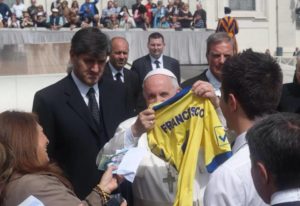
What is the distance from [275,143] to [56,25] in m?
23.6

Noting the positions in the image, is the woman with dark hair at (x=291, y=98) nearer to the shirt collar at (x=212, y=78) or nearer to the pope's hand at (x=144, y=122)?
the shirt collar at (x=212, y=78)

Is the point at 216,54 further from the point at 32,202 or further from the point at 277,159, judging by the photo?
the point at 277,159

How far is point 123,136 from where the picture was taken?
383 centimetres

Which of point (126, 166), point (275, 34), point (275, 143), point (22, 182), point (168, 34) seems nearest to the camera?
point (275, 143)

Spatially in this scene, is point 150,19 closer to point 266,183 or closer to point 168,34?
point 168,34

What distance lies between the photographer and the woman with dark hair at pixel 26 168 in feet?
9.38

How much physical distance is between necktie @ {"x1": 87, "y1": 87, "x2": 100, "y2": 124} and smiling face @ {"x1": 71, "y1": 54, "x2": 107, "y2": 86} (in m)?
0.10

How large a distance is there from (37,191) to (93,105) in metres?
1.65

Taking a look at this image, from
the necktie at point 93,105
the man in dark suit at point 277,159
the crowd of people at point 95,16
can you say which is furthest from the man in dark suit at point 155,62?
the crowd of people at point 95,16

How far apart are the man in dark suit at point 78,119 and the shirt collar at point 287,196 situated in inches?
94.2

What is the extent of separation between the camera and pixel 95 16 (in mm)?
26469

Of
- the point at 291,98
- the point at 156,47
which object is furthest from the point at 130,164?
the point at 156,47

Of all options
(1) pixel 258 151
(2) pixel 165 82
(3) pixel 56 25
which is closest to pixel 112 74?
(2) pixel 165 82

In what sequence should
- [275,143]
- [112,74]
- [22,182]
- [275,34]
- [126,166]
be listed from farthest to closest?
[275,34] → [112,74] → [126,166] → [22,182] → [275,143]
